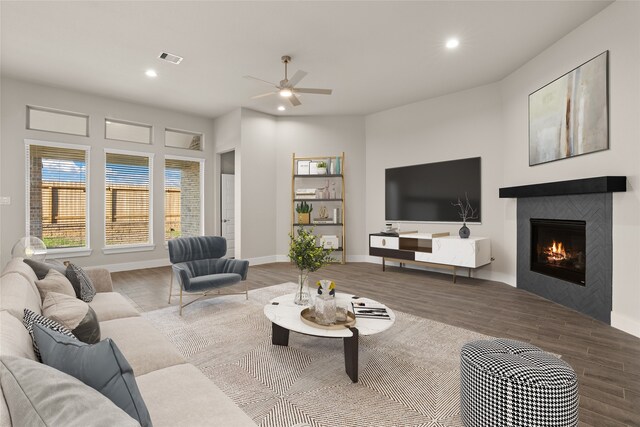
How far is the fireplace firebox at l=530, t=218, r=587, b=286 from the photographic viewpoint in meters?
3.70

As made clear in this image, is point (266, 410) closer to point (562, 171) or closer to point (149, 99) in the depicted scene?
point (562, 171)

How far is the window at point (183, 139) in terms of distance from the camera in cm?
669

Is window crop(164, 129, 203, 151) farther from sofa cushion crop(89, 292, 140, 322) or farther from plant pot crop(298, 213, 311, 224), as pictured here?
sofa cushion crop(89, 292, 140, 322)

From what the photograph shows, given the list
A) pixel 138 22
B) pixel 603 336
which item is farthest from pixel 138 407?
pixel 138 22

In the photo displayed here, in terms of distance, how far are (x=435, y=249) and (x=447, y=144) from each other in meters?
1.93

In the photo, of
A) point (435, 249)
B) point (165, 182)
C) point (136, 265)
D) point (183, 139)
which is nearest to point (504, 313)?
point (435, 249)

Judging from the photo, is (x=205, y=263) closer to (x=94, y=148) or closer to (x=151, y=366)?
(x=151, y=366)

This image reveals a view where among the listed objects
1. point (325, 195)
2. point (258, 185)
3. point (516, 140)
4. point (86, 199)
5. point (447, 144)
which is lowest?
point (86, 199)

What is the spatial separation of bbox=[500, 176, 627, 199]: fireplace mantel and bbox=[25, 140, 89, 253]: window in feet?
23.0

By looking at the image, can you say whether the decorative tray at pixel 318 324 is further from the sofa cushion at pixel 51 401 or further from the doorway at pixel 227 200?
the doorway at pixel 227 200

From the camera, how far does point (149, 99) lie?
234 inches

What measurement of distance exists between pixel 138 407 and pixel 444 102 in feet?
20.0

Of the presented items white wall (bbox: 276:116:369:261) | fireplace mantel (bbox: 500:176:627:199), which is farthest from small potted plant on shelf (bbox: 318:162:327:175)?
fireplace mantel (bbox: 500:176:627:199)

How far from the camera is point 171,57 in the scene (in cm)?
426
